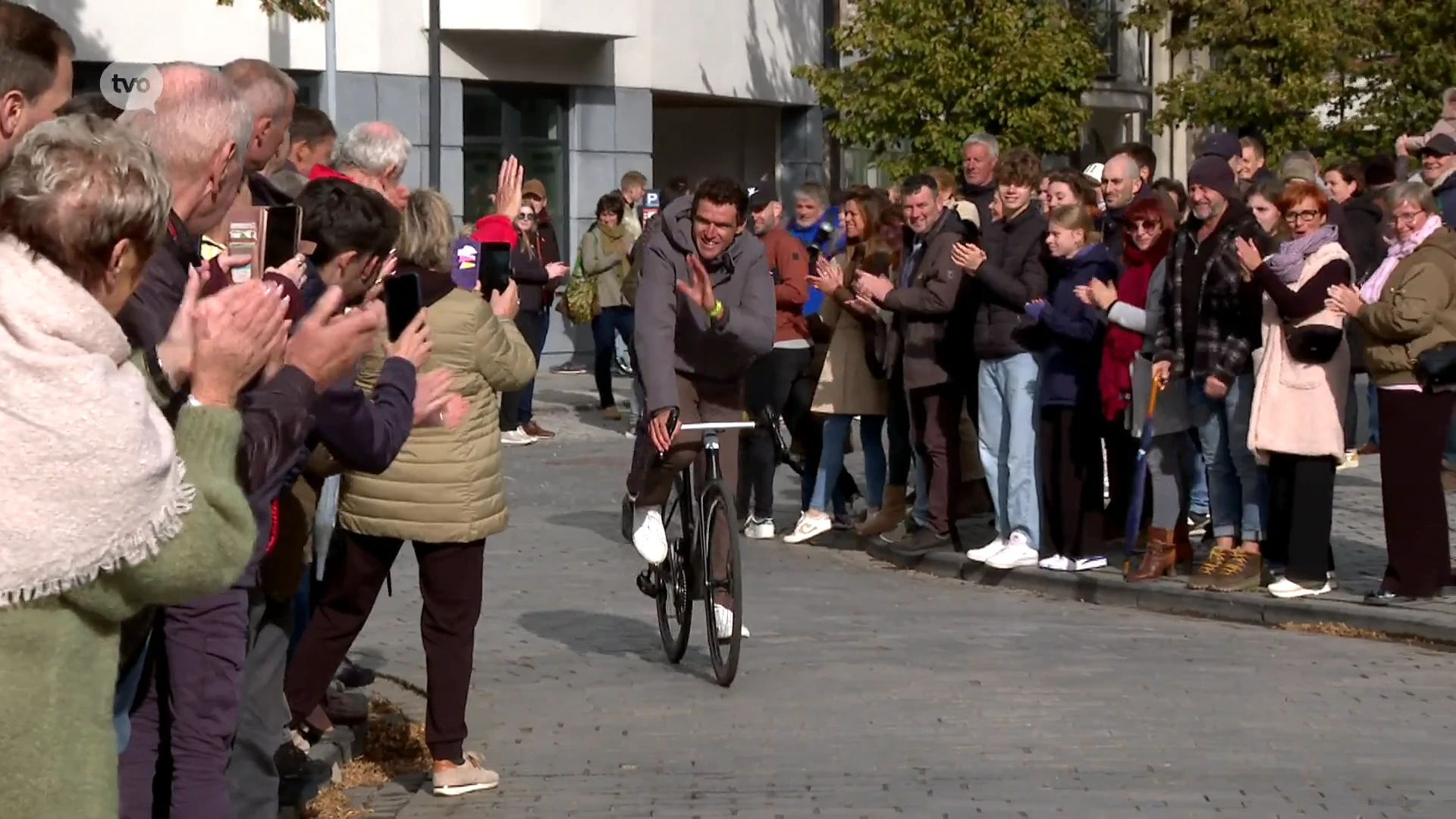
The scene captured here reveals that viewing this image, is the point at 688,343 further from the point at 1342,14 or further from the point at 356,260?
the point at 1342,14

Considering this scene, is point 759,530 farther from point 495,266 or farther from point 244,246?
point 244,246

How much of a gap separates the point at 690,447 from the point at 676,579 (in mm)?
555

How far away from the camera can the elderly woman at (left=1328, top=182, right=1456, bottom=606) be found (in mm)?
11148

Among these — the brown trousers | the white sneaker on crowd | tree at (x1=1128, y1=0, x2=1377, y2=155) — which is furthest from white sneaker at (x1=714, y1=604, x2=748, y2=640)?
tree at (x1=1128, y1=0, x2=1377, y2=155)

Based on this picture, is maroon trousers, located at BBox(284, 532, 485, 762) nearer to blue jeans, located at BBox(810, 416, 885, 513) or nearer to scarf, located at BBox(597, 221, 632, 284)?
blue jeans, located at BBox(810, 416, 885, 513)

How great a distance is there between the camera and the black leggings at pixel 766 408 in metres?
14.8

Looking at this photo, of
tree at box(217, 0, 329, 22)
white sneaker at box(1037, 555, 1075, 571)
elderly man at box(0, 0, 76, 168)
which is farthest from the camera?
tree at box(217, 0, 329, 22)

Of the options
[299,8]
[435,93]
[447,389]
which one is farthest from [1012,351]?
[435,93]

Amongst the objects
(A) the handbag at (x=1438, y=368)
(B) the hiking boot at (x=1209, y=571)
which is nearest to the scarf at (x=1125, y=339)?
(B) the hiking boot at (x=1209, y=571)

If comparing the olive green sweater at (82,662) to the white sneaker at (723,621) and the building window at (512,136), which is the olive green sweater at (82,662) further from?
the building window at (512,136)

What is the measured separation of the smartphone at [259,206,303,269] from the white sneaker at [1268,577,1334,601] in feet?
24.0

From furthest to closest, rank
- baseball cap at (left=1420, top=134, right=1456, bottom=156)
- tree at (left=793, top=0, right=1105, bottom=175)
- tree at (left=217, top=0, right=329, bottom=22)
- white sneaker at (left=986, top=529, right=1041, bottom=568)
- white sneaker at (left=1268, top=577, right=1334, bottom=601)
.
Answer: tree at (left=793, top=0, right=1105, bottom=175), tree at (left=217, top=0, right=329, bottom=22), baseball cap at (left=1420, top=134, right=1456, bottom=156), white sneaker at (left=986, top=529, right=1041, bottom=568), white sneaker at (left=1268, top=577, right=1334, bottom=601)

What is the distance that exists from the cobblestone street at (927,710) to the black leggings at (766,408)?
199cm

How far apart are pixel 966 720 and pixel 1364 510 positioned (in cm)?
693
